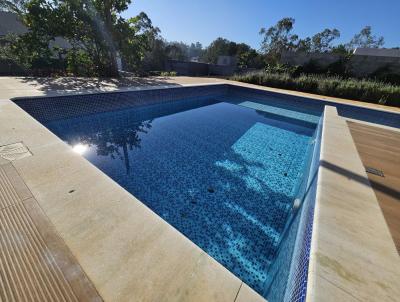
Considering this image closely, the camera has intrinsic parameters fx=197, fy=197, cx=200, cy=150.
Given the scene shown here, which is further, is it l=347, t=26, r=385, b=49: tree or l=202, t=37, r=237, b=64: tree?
l=347, t=26, r=385, b=49: tree

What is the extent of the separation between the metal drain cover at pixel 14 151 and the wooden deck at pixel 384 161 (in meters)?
3.71

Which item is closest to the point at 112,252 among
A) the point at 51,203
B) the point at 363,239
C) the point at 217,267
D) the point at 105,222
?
the point at 105,222

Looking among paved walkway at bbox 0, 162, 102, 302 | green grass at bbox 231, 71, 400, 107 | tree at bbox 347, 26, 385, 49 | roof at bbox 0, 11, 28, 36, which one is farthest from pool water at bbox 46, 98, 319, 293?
tree at bbox 347, 26, 385, 49

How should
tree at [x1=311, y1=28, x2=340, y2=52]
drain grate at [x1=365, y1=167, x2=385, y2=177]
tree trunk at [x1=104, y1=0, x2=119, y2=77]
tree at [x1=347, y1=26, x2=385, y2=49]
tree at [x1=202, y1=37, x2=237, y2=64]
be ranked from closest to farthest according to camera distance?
drain grate at [x1=365, y1=167, x2=385, y2=177] < tree trunk at [x1=104, y1=0, x2=119, y2=77] < tree at [x1=202, y1=37, x2=237, y2=64] < tree at [x1=311, y1=28, x2=340, y2=52] < tree at [x1=347, y1=26, x2=385, y2=49]

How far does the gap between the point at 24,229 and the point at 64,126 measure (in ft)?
13.6

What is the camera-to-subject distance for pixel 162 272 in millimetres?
1193

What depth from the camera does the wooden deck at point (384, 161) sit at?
70.1 inches

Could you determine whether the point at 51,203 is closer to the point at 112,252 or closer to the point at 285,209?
the point at 112,252

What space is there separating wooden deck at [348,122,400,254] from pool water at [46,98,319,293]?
39.8 inches

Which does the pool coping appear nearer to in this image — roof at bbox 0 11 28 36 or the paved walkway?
the paved walkway

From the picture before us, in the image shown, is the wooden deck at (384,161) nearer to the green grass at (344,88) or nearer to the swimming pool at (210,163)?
the swimming pool at (210,163)

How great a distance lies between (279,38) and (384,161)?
122ft

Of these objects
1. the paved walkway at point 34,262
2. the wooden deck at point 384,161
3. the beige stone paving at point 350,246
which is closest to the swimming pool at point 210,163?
the beige stone paving at point 350,246

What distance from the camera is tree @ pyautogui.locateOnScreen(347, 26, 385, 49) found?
51062mm
